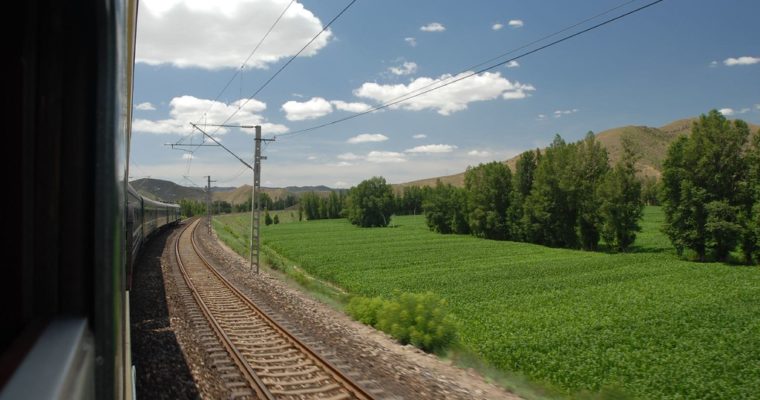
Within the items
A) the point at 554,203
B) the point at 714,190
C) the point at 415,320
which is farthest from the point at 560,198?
the point at 415,320

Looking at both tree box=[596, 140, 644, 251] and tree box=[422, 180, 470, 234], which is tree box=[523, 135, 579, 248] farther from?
tree box=[422, 180, 470, 234]

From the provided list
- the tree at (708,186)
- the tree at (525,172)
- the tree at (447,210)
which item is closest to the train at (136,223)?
the tree at (708,186)

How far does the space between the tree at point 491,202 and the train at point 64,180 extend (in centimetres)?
6476

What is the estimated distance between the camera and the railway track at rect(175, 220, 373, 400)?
7.89 meters

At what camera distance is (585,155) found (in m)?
56.4

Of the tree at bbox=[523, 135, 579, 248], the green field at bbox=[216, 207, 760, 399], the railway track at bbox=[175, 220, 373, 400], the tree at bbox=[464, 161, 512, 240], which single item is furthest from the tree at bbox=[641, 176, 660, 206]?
the railway track at bbox=[175, 220, 373, 400]

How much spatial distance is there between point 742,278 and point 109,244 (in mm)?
36963

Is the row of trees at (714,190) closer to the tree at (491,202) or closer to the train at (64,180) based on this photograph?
the tree at (491,202)

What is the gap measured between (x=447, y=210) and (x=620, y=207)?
114ft

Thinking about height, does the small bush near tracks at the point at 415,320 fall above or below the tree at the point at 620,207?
below

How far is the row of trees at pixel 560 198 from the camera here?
49.8 metres

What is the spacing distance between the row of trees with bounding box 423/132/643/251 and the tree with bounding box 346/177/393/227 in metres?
33.7

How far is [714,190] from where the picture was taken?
40844mm

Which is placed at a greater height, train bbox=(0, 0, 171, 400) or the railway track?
train bbox=(0, 0, 171, 400)
